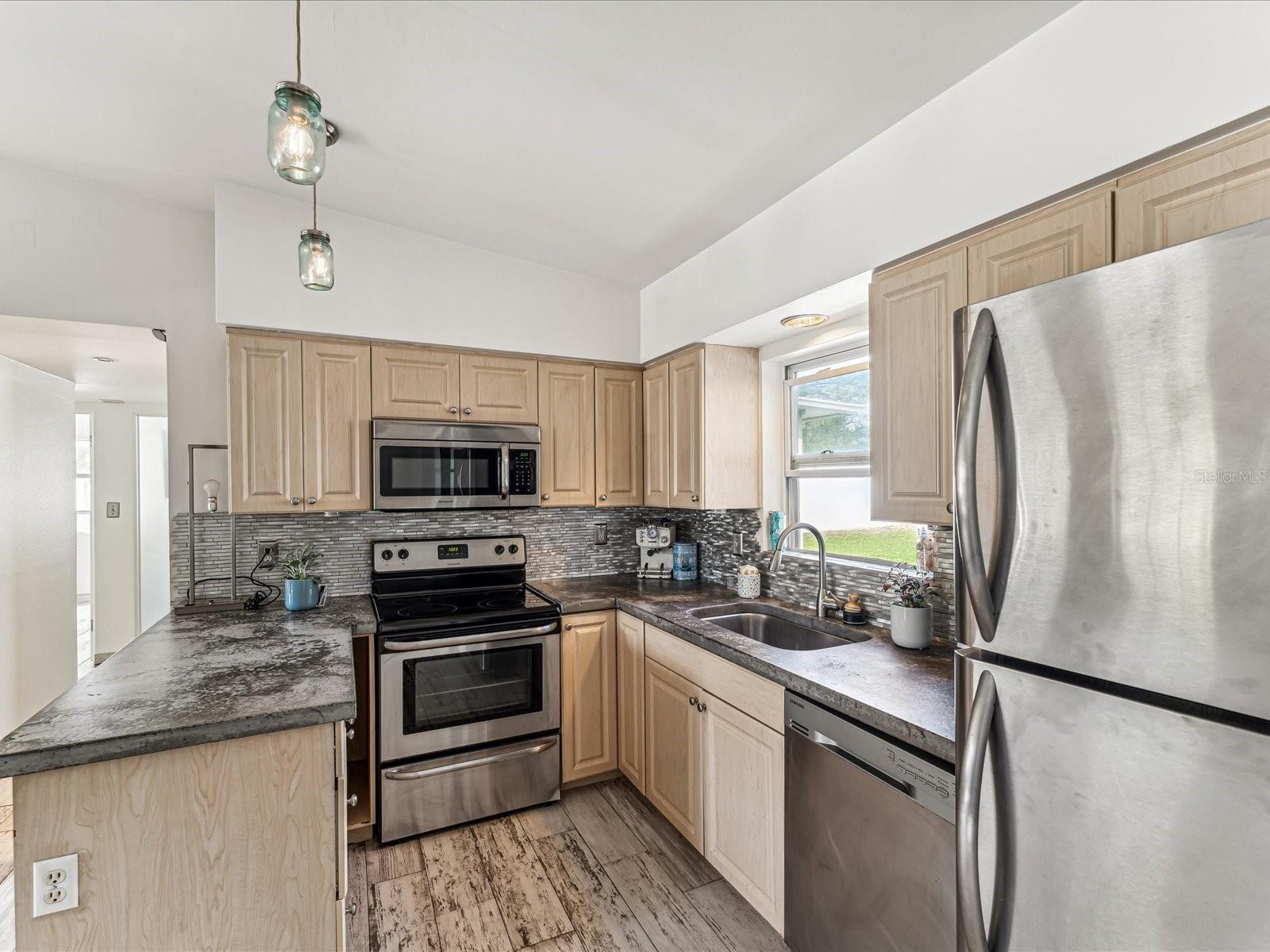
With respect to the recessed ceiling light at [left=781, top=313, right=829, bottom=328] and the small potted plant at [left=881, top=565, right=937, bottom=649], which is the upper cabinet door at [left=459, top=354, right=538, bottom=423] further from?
the small potted plant at [left=881, top=565, right=937, bottom=649]

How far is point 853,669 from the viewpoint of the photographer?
173 cm

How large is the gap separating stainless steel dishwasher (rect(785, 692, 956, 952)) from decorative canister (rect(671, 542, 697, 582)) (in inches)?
61.1

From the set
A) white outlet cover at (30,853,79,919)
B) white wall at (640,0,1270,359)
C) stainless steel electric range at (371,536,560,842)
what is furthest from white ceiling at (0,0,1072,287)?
white outlet cover at (30,853,79,919)

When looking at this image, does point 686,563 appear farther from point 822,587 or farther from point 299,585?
point 299,585

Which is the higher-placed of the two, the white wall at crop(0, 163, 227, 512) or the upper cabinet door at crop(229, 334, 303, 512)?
the white wall at crop(0, 163, 227, 512)

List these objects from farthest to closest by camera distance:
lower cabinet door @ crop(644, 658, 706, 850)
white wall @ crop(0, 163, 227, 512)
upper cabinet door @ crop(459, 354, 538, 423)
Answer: upper cabinet door @ crop(459, 354, 538, 423) → white wall @ crop(0, 163, 227, 512) → lower cabinet door @ crop(644, 658, 706, 850)

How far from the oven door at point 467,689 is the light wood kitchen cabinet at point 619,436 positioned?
876mm

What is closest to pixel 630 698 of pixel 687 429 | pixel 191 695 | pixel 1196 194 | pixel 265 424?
pixel 687 429

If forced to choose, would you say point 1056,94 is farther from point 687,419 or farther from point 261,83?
point 261,83

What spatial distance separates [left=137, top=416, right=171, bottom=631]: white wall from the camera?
2.62 meters

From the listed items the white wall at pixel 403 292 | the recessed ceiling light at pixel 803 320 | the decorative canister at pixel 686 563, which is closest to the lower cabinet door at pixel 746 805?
the decorative canister at pixel 686 563

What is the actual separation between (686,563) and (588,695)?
884 millimetres

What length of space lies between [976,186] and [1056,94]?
0.23 meters

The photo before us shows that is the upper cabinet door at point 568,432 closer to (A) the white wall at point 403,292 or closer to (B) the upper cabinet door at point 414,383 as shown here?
(A) the white wall at point 403,292
